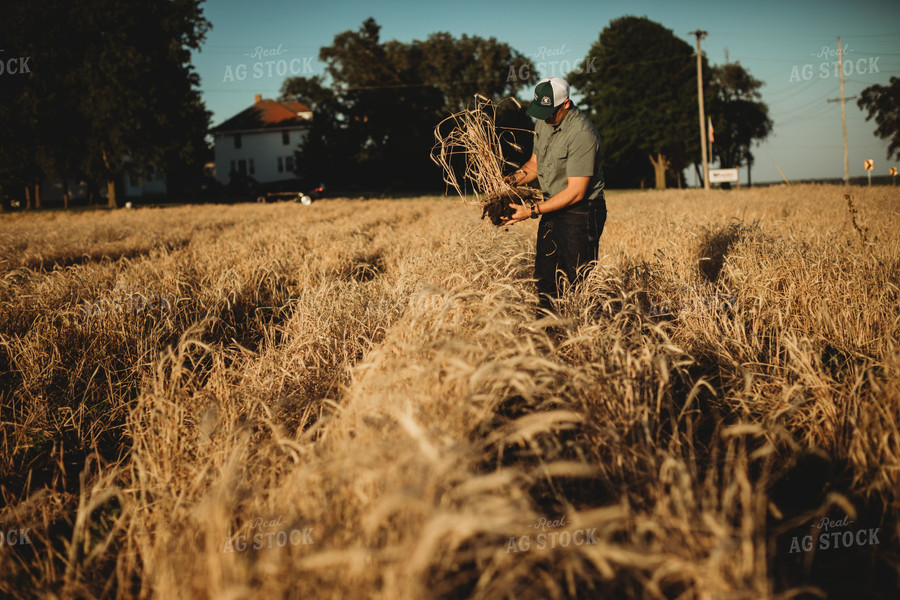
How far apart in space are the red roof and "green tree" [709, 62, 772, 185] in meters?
46.9

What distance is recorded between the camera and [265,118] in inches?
2245

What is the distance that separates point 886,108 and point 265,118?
234 ft

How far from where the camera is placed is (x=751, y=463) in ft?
7.22

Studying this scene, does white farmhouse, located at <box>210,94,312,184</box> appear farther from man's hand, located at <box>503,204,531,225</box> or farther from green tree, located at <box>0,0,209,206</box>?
man's hand, located at <box>503,204,531,225</box>

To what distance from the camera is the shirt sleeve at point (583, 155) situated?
340cm

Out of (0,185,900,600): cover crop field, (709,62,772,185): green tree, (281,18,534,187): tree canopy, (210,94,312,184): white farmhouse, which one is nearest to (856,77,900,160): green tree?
(709,62,772,185): green tree

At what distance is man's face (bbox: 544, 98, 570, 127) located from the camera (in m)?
3.53

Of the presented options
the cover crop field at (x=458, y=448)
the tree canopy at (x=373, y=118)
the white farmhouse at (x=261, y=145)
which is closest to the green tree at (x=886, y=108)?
the tree canopy at (x=373, y=118)

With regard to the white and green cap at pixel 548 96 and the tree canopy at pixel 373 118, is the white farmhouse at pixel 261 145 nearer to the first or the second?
the tree canopy at pixel 373 118

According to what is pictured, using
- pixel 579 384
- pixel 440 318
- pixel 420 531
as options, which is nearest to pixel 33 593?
pixel 420 531

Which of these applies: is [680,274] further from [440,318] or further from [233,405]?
[233,405]

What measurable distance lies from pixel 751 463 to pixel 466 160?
121 inches

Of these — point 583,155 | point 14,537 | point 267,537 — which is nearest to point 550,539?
point 267,537

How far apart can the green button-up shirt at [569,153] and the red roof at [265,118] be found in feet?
180
